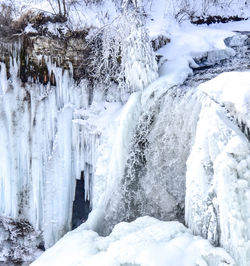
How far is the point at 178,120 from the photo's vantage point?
4023mm

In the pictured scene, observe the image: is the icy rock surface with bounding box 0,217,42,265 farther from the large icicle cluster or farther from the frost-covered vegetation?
the large icicle cluster

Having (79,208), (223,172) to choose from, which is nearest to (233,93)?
(223,172)

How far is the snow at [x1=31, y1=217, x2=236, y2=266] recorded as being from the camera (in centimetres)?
279

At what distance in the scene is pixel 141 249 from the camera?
9.66 feet

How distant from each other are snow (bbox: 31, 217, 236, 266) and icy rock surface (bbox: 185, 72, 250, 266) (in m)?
0.13

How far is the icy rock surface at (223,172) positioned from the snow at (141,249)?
0.13m

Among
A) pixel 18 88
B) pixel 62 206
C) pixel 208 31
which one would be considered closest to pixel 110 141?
pixel 62 206

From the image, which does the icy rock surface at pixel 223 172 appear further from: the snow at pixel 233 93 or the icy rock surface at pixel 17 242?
the icy rock surface at pixel 17 242

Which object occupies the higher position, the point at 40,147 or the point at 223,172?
the point at 223,172

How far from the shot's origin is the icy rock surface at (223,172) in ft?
8.96

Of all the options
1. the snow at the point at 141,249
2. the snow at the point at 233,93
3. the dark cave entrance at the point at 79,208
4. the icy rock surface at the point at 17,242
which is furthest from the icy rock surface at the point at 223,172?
the icy rock surface at the point at 17,242

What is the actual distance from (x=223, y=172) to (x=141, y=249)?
880mm

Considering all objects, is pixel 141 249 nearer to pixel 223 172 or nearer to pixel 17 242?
pixel 223 172

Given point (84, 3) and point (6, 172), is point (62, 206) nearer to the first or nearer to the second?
point (6, 172)
